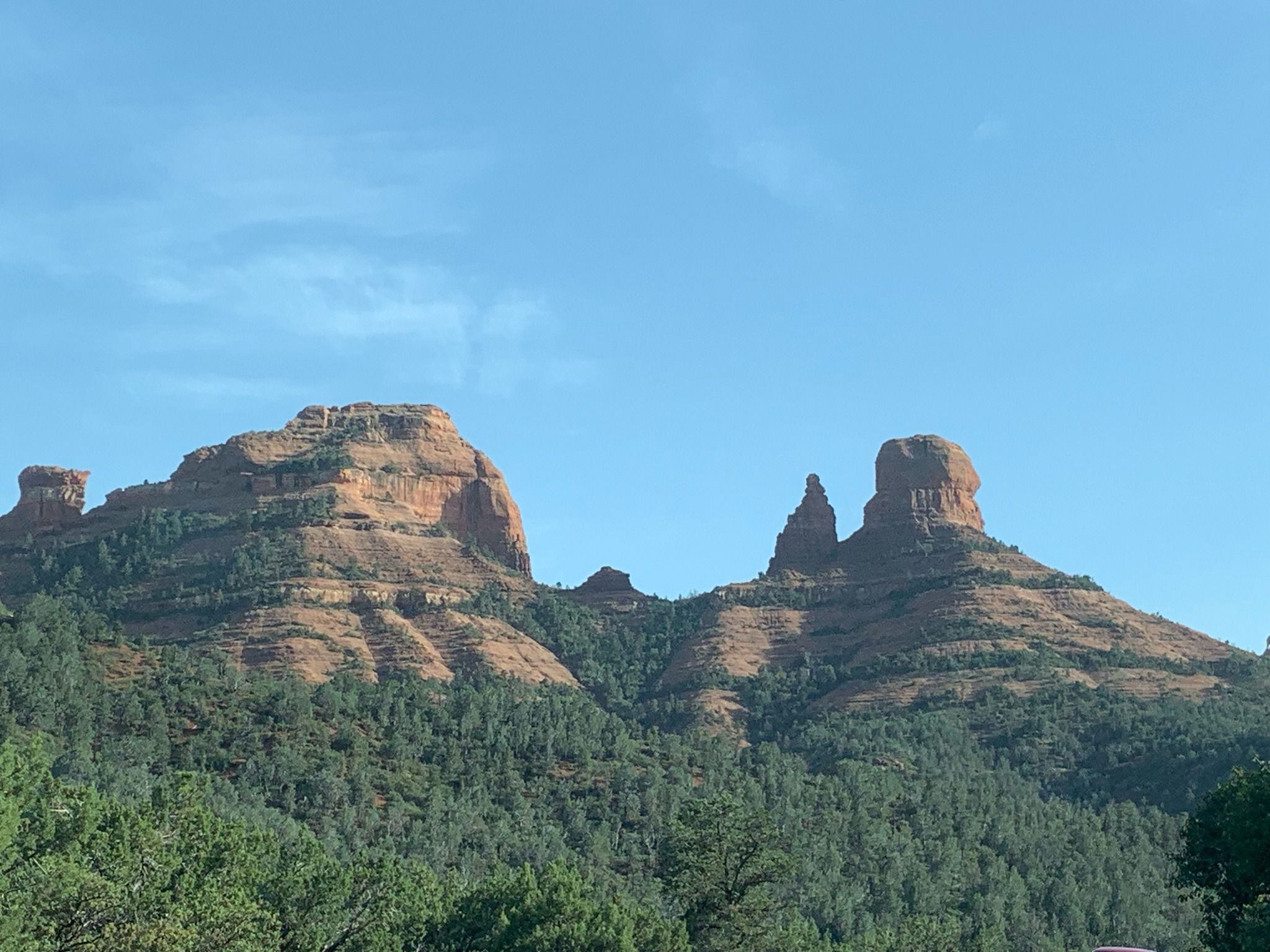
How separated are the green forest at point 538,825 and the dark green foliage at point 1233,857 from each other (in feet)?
0.63

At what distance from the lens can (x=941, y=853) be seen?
13175 centimetres

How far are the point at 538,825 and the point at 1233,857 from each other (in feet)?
243

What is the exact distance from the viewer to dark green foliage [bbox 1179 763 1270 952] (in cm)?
6175

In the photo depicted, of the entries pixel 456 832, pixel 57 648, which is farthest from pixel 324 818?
pixel 57 648

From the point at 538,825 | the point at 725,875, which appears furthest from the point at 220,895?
the point at 538,825

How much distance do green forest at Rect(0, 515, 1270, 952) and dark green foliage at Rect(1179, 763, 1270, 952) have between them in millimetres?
192

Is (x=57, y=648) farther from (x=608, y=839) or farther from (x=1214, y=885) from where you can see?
(x=1214, y=885)

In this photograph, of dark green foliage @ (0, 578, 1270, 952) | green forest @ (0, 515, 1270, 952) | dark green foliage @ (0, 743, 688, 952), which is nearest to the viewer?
dark green foliage @ (0, 743, 688, 952)

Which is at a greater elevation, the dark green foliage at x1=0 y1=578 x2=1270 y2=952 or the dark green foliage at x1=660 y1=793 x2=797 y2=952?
the dark green foliage at x1=0 y1=578 x2=1270 y2=952

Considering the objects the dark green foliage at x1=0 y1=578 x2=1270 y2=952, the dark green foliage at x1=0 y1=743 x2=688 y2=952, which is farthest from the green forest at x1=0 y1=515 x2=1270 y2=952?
the dark green foliage at x1=0 y1=578 x2=1270 y2=952

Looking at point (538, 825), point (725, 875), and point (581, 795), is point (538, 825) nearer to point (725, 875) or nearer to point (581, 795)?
point (581, 795)

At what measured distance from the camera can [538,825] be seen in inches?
5108

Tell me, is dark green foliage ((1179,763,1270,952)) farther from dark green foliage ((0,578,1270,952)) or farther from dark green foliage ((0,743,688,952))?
dark green foliage ((0,578,1270,952))

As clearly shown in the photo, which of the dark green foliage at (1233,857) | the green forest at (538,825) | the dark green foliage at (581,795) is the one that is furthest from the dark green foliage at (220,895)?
the dark green foliage at (1233,857)
